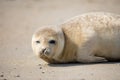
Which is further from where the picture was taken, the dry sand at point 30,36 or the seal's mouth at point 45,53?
the seal's mouth at point 45,53

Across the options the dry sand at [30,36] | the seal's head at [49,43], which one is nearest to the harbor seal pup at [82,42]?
the seal's head at [49,43]

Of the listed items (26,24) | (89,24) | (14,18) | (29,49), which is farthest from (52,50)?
(14,18)

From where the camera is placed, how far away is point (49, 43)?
743 centimetres

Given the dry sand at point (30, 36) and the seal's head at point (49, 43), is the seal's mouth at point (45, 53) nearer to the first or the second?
the seal's head at point (49, 43)

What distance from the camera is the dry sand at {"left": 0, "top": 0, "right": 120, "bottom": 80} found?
6707mm

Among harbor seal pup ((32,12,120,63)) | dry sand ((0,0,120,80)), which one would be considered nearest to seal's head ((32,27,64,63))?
harbor seal pup ((32,12,120,63))

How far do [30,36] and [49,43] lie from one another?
139 inches

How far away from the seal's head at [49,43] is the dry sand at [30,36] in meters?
0.20

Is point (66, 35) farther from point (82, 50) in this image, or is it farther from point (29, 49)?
point (29, 49)

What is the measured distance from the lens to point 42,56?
296 inches

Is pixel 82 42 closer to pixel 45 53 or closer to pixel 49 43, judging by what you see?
pixel 49 43

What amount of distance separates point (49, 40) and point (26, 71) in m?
0.67

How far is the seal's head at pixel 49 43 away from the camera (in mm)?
7356

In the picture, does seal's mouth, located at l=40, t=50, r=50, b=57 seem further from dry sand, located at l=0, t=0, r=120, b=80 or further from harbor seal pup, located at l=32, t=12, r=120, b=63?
dry sand, located at l=0, t=0, r=120, b=80
